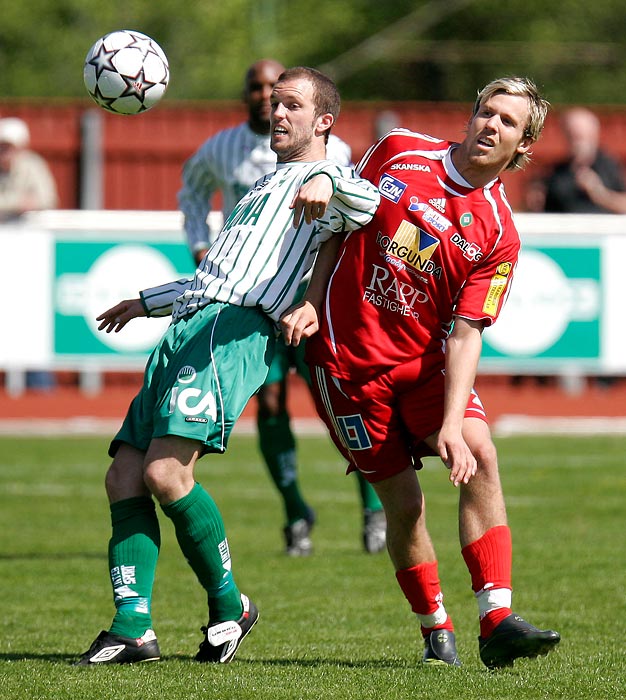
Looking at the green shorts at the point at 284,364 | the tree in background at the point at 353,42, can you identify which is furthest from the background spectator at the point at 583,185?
the tree in background at the point at 353,42

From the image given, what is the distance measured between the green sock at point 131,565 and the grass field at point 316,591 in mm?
164

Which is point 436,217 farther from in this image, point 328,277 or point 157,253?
point 157,253

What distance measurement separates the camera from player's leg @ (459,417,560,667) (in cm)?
495

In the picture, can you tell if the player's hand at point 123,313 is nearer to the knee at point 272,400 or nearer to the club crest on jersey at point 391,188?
the club crest on jersey at point 391,188

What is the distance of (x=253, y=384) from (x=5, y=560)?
3045 mm

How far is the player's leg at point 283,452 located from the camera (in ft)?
25.8

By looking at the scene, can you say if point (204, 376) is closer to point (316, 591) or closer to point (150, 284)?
point (316, 591)

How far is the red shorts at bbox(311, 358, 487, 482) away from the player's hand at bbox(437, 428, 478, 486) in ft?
0.76

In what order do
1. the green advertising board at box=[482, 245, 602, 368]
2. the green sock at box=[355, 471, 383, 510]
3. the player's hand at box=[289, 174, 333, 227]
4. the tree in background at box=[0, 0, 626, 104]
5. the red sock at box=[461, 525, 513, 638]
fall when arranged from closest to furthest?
the player's hand at box=[289, 174, 333, 227] < the red sock at box=[461, 525, 513, 638] < the green sock at box=[355, 471, 383, 510] < the green advertising board at box=[482, 245, 602, 368] < the tree in background at box=[0, 0, 626, 104]

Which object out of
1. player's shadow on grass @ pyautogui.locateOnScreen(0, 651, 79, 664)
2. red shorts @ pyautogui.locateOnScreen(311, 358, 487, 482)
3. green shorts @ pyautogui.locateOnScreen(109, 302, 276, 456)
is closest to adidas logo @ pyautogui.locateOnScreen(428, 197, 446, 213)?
red shorts @ pyautogui.locateOnScreen(311, 358, 487, 482)

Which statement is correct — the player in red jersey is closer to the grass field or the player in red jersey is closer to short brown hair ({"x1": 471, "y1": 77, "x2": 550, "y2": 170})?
short brown hair ({"x1": 471, "y1": 77, "x2": 550, "y2": 170})

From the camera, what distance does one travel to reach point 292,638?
227 inches

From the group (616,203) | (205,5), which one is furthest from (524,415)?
(205,5)

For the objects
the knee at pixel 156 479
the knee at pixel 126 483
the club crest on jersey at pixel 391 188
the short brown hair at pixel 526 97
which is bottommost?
the knee at pixel 126 483
